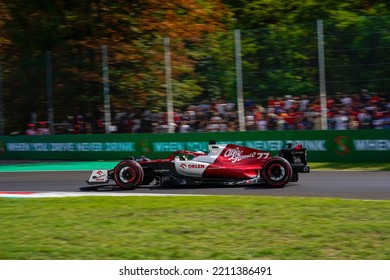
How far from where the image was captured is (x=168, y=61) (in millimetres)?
19938

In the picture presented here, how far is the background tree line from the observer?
1789cm

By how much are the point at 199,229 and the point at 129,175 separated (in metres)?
4.98

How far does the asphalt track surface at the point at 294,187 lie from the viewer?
1183 cm

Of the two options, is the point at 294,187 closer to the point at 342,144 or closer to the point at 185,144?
the point at 342,144

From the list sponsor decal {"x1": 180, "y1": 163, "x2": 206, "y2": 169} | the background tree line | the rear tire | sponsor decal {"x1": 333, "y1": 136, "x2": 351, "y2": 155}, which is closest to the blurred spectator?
the background tree line

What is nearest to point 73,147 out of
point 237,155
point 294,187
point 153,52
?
point 153,52

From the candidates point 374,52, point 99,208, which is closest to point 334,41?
point 374,52

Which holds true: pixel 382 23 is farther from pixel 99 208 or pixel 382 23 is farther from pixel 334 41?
pixel 99 208

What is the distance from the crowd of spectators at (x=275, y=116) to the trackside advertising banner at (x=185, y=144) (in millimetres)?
178

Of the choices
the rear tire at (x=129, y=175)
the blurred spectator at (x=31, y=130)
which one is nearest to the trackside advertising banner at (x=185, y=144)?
the blurred spectator at (x=31, y=130)

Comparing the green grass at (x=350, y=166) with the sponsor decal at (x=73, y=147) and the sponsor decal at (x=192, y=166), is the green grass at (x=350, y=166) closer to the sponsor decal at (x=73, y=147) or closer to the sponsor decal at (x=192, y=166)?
the sponsor decal at (x=192, y=166)

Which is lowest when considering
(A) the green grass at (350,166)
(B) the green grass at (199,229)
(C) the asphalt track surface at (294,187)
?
(B) the green grass at (199,229)

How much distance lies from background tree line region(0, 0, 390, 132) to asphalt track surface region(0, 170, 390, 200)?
11.6 feet

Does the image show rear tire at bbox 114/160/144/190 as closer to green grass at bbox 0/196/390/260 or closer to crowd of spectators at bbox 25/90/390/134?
green grass at bbox 0/196/390/260
